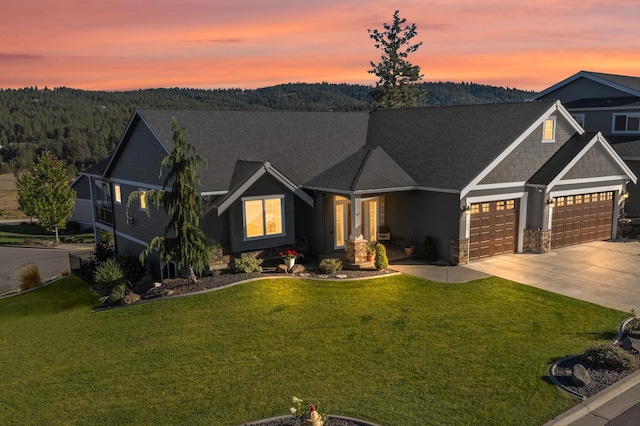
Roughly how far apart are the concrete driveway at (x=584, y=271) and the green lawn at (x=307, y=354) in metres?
1.23

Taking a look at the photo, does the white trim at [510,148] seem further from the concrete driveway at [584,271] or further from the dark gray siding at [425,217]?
the concrete driveway at [584,271]

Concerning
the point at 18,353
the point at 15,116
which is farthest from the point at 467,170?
the point at 15,116

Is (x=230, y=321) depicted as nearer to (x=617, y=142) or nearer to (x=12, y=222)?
(x=617, y=142)

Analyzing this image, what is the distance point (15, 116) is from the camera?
177375mm

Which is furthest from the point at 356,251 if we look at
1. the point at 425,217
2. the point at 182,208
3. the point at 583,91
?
the point at 583,91

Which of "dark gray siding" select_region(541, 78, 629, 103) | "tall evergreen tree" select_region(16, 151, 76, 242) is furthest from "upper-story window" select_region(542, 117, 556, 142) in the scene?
"tall evergreen tree" select_region(16, 151, 76, 242)

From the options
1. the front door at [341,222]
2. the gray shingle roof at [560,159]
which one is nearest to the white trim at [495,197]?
the gray shingle roof at [560,159]

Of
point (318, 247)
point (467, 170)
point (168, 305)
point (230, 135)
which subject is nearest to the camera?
point (168, 305)

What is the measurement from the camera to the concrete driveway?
18266 millimetres

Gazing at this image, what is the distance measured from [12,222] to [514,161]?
6903 cm

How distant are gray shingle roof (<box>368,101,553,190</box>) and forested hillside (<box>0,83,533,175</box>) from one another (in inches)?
4271

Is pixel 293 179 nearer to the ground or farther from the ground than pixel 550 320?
farther from the ground

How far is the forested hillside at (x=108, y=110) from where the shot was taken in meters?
144

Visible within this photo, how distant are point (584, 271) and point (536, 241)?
3.50 m
